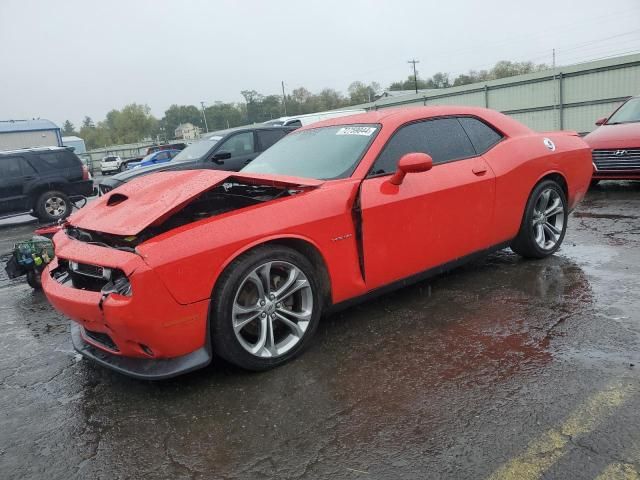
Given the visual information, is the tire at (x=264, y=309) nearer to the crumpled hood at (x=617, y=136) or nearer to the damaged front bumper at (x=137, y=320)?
the damaged front bumper at (x=137, y=320)

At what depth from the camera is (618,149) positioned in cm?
773

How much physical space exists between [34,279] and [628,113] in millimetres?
9349

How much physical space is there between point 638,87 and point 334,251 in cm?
1544

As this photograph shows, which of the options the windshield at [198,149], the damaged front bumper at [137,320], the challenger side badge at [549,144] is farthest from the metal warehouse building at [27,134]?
the challenger side badge at [549,144]

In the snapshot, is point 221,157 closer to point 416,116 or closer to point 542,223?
point 416,116

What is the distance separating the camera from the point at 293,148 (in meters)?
4.24

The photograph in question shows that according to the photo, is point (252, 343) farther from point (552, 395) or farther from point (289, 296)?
point (552, 395)

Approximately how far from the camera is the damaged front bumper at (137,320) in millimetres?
2570

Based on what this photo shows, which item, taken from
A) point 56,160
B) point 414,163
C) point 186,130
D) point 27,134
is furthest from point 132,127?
point 414,163

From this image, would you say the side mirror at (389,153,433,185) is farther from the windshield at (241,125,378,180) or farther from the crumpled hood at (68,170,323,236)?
the crumpled hood at (68,170,323,236)

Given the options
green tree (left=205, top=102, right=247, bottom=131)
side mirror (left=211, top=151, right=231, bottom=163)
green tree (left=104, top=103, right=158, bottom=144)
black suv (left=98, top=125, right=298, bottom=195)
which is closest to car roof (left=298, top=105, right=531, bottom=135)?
side mirror (left=211, top=151, right=231, bottom=163)

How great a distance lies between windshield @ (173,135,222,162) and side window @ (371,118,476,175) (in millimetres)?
6104

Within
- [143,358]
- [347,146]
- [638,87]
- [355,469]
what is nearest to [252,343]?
[143,358]

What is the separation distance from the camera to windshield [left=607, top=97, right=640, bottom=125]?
8.52 metres
